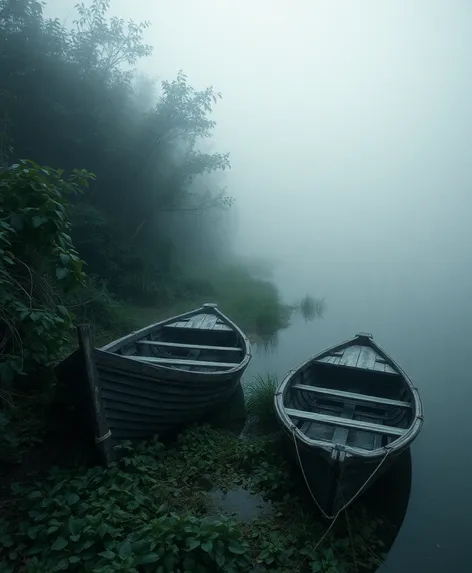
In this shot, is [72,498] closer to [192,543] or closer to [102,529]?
[102,529]

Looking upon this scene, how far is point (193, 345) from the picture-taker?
6.44 meters

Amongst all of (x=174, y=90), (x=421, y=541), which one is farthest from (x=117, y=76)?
(x=421, y=541)

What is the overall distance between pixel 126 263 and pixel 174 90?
5.98 m

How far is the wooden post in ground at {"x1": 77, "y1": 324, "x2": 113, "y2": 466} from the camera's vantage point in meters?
3.63

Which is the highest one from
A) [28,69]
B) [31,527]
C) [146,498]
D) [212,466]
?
[28,69]

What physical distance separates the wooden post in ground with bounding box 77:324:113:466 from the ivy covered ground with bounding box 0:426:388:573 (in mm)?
194

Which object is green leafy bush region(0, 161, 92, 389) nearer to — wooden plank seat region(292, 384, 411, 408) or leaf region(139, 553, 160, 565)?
leaf region(139, 553, 160, 565)

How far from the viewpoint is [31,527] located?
315 cm

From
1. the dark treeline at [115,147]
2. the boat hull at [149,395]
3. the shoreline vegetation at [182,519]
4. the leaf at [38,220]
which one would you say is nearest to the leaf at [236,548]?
the shoreline vegetation at [182,519]

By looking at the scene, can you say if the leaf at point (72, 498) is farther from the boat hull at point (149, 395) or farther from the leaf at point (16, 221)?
the leaf at point (16, 221)

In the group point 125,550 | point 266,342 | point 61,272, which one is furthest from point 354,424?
point 266,342

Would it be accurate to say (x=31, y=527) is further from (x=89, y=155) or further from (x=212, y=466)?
(x=89, y=155)

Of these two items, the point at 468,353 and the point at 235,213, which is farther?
the point at 235,213

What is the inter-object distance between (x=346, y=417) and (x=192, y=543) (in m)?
2.85
